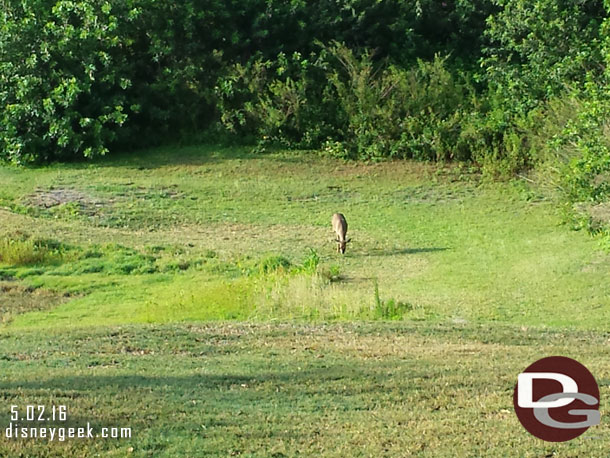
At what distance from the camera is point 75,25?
27.1 meters

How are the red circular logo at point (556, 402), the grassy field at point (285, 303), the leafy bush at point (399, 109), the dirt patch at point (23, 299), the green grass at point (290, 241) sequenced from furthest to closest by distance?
the leafy bush at point (399, 109), the dirt patch at point (23, 299), the green grass at point (290, 241), the grassy field at point (285, 303), the red circular logo at point (556, 402)

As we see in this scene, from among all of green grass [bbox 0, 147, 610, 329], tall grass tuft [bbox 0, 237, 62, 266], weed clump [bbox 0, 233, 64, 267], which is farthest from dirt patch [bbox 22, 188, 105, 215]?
tall grass tuft [bbox 0, 237, 62, 266]

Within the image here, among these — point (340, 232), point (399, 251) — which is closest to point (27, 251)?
point (340, 232)

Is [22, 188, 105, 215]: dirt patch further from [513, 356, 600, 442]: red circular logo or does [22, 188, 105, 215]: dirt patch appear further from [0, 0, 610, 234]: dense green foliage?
[513, 356, 600, 442]: red circular logo

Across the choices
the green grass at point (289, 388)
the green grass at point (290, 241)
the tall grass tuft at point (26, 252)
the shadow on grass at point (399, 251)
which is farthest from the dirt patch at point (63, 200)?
the green grass at point (289, 388)

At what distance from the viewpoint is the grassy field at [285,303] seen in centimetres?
659

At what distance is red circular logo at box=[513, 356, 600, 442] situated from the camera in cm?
646

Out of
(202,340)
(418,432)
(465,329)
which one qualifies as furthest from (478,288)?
(418,432)

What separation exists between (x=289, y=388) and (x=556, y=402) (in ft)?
6.51

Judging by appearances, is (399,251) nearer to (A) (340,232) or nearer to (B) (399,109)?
(A) (340,232)

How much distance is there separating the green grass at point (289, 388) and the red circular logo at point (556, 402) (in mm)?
90

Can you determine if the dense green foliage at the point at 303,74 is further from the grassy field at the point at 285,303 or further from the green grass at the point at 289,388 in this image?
the green grass at the point at 289,388

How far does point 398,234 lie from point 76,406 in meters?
14.0

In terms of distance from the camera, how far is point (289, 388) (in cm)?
753
